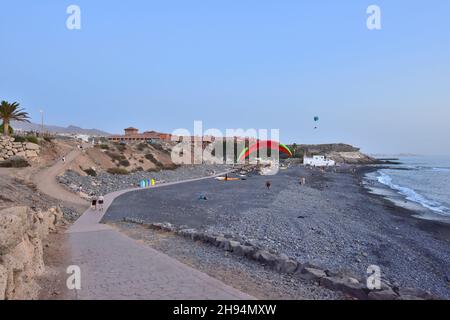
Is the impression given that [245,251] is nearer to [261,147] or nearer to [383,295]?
[383,295]

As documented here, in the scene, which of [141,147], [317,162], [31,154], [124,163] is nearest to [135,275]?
[31,154]

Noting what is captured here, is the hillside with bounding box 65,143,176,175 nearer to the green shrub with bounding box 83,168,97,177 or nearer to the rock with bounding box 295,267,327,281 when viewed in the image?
the green shrub with bounding box 83,168,97,177

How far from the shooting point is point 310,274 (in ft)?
23.3

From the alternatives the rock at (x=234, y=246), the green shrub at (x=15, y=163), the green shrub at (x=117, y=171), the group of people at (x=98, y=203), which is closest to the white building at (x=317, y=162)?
the green shrub at (x=117, y=171)

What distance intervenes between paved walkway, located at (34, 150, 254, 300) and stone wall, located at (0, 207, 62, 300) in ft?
2.73

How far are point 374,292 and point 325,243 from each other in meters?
6.66

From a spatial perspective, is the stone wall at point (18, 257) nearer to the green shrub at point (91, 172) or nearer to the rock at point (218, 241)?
the rock at point (218, 241)

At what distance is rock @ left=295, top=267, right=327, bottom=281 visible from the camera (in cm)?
694

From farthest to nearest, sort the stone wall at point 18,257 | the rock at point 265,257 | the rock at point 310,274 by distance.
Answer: the rock at point 265,257
the rock at point 310,274
the stone wall at point 18,257

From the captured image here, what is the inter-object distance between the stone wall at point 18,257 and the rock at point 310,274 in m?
5.39

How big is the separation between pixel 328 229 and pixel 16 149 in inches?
1158

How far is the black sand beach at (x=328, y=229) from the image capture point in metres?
10.4

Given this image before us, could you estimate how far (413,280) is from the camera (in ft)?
31.6
